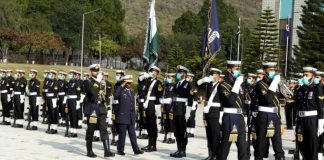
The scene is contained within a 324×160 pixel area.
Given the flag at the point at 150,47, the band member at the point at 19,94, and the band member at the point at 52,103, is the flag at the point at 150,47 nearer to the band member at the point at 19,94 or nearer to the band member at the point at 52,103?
the band member at the point at 52,103

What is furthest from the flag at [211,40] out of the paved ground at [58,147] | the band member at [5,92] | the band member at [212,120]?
the band member at [5,92]

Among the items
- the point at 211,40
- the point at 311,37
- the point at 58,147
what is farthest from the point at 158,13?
the point at 58,147

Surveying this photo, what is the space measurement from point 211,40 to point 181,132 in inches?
148

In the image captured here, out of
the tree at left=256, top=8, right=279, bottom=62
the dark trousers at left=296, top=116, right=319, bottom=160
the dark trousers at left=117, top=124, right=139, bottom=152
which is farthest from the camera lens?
the tree at left=256, top=8, right=279, bottom=62

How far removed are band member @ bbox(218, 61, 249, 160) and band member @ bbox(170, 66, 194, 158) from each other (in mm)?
2889

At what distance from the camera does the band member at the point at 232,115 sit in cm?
962

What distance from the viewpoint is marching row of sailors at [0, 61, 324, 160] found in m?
9.87

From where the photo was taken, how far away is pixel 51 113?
1733cm

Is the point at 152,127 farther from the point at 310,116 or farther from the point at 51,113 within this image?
the point at 51,113

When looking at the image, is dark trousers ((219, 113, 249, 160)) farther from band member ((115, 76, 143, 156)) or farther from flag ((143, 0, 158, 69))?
flag ((143, 0, 158, 69))

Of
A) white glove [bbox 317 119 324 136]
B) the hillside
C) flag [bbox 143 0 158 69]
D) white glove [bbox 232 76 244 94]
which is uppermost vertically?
the hillside

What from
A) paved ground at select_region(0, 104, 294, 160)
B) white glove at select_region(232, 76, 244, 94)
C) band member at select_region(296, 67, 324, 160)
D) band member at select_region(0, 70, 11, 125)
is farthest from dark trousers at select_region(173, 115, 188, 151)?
band member at select_region(0, 70, 11, 125)

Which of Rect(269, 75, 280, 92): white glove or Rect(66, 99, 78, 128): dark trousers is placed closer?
Rect(269, 75, 280, 92): white glove

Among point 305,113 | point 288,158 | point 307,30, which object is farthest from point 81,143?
point 307,30
